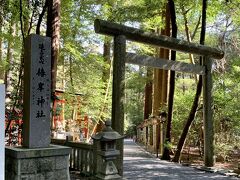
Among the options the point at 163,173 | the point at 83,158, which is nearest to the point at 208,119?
the point at 163,173

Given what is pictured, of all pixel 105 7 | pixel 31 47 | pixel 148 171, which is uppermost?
pixel 105 7

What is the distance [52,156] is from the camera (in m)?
6.42

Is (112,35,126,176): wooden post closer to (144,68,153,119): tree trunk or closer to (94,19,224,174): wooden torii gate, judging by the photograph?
(94,19,224,174): wooden torii gate

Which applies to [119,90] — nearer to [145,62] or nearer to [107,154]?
[145,62]

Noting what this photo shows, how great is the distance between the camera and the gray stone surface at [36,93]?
630 cm

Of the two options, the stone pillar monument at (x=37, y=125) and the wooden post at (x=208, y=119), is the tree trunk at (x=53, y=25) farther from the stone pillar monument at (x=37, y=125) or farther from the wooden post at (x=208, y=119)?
the wooden post at (x=208, y=119)

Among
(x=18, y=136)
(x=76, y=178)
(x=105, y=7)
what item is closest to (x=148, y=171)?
(x=76, y=178)

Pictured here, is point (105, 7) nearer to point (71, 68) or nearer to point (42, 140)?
point (71, 68)

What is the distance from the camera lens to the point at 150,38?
9414 mm

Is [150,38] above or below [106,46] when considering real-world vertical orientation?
below

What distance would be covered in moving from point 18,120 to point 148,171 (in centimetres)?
408

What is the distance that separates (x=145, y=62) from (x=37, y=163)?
4265mm

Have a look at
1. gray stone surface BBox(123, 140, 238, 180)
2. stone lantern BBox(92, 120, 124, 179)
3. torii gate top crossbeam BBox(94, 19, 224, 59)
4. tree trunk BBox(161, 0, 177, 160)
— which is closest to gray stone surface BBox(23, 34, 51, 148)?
stone lantern BBox(92, 120, 124, 179)

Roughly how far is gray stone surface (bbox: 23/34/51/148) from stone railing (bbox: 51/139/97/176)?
6.19ft
